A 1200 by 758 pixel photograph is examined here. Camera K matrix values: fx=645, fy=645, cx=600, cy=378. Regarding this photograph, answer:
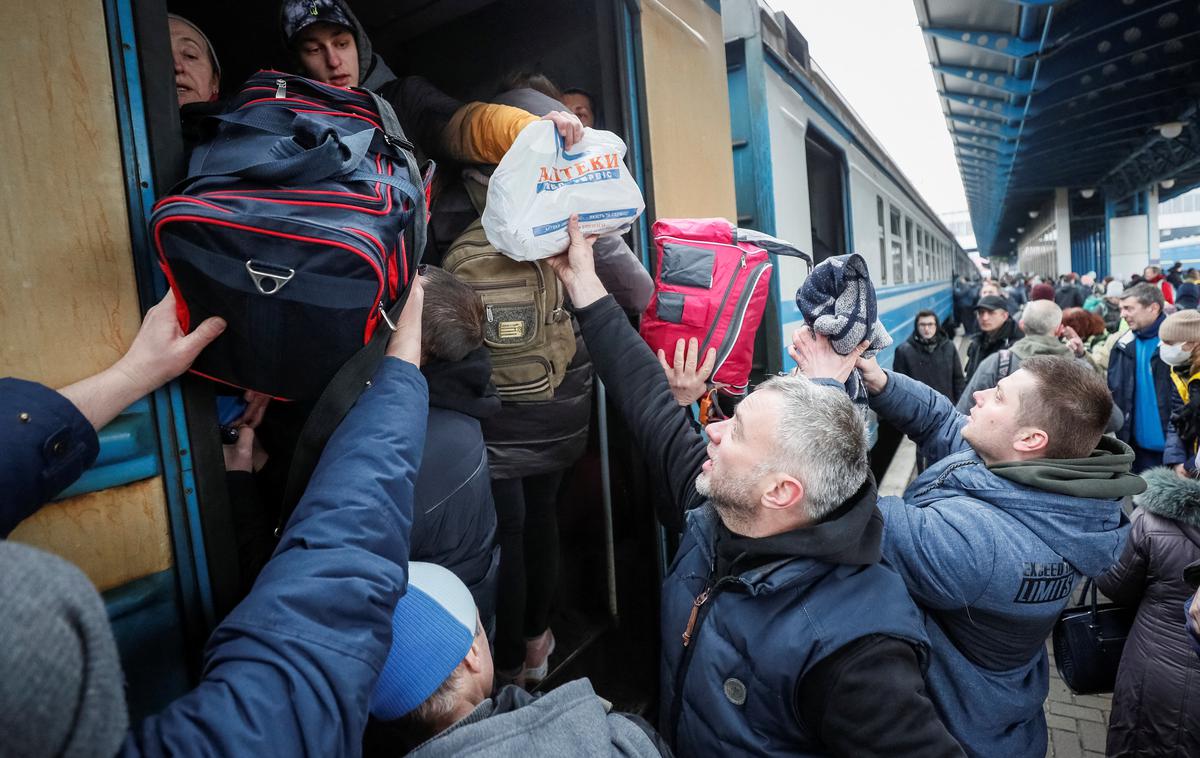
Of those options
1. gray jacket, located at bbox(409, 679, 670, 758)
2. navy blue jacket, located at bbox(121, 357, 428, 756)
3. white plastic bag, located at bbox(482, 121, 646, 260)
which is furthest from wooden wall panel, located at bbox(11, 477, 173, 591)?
white plastic bag, located at bbox(482, 121, 646, 260)

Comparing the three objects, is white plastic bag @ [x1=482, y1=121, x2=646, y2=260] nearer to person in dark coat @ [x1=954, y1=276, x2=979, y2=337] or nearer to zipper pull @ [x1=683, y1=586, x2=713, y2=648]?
zipper pull @ [x1=683, y1=586, x2=713, y2=648]

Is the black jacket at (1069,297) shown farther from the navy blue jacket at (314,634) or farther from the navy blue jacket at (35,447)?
the navy blue jacket at (35,447)

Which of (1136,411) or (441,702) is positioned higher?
(441,702)

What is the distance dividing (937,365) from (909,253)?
412 centimetres

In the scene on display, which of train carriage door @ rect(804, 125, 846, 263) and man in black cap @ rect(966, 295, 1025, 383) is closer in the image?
train carriage door @ rect(804, 125, 846, 263)

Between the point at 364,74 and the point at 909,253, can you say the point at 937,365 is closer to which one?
the point at 909,253

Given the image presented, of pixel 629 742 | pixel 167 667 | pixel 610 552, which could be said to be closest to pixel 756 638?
pixel 629 742

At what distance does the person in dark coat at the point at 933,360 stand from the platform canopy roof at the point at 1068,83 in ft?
12.1

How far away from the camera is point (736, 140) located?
3.17 metres

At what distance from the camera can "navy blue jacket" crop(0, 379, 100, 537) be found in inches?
32.9

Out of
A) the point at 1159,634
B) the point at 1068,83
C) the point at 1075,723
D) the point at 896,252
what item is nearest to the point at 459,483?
the point at 1159,634

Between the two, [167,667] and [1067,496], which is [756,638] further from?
[167,667]

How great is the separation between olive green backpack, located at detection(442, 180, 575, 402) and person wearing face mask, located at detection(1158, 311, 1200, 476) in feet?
11.1

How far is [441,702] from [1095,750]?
124 inches
